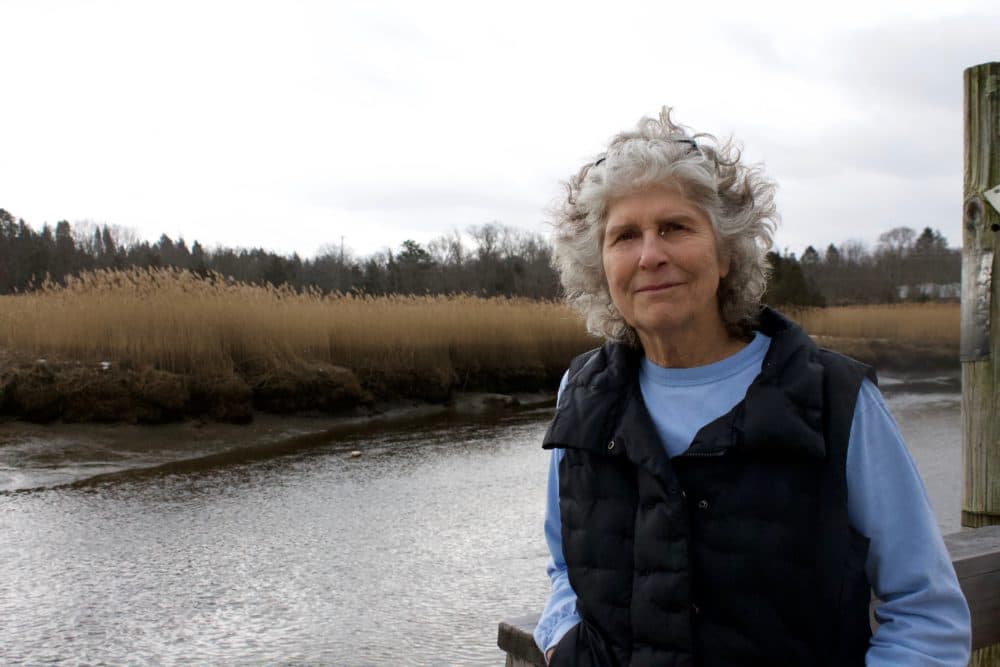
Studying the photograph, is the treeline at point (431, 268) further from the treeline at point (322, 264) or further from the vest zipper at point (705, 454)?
the vest zipper at point (705, 454)

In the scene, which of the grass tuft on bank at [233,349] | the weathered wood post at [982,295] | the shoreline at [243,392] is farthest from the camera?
the grass tuft on bank at [233,349]

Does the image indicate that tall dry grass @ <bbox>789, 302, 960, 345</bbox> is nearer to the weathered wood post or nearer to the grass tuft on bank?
the grass tuft on bank

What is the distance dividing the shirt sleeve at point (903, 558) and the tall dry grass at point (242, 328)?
7951 millimetres

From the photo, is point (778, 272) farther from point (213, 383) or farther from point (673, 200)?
point (673, 200)

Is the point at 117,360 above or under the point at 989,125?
under

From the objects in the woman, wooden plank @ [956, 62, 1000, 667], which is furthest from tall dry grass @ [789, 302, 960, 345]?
the woman

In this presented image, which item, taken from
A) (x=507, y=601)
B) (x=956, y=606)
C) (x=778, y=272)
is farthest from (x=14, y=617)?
(x=778, y=272)

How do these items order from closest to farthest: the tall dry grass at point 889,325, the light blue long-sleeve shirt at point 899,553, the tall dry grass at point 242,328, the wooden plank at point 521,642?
the light blue long-sleeve shirt at point 899,553 < the wooden plank at point 521,642 < the tall dry grass at point 242,328 < the tall dry grass at point 889,325

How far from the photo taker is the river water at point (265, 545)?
13.5 ft

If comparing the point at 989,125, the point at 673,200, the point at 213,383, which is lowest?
the point at 213,383

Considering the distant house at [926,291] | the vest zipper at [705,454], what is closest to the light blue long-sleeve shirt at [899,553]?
the vest zipper at [705,454]

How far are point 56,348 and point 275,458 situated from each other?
355cm

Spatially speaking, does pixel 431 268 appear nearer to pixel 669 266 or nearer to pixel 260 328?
pixel 260 328

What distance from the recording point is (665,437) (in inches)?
54.4
